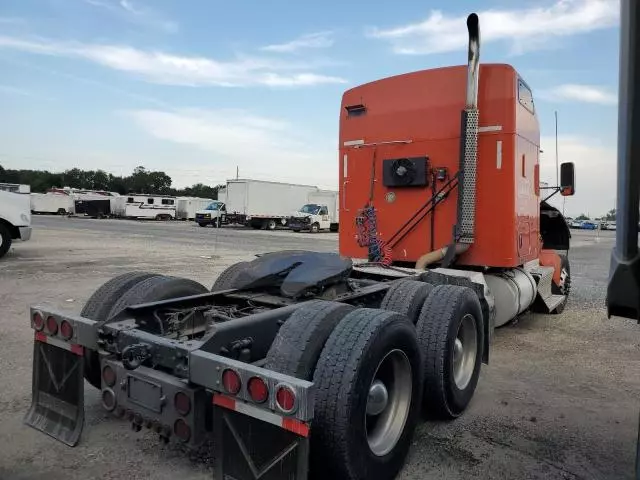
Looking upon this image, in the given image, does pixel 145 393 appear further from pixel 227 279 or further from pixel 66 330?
pixel 227 279

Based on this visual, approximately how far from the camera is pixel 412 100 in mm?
6133

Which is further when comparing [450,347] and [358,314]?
[450,347]

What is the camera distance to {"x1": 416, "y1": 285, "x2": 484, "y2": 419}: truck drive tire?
12.7 feet

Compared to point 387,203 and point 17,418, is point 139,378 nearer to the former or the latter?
point 17,418

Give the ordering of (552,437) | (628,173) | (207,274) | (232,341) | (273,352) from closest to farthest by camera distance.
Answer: (628,173)
(273,352)
(232,341)
(552,437)
(207,274)

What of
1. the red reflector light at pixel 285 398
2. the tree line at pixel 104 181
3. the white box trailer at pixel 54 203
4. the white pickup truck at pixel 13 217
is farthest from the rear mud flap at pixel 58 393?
the tree line at pixel 104 181

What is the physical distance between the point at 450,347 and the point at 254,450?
1.93 m

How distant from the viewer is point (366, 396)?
281 cm

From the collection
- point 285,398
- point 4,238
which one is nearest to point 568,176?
point 285,398

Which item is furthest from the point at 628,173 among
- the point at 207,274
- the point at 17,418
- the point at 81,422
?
the point at 207,274

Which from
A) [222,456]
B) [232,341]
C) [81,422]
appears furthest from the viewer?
[81,422]

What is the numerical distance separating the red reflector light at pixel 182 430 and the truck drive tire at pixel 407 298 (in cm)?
193

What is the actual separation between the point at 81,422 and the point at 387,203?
13.8 ft

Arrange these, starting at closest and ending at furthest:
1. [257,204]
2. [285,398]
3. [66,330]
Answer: [285,398], [66,330], [257,204]
